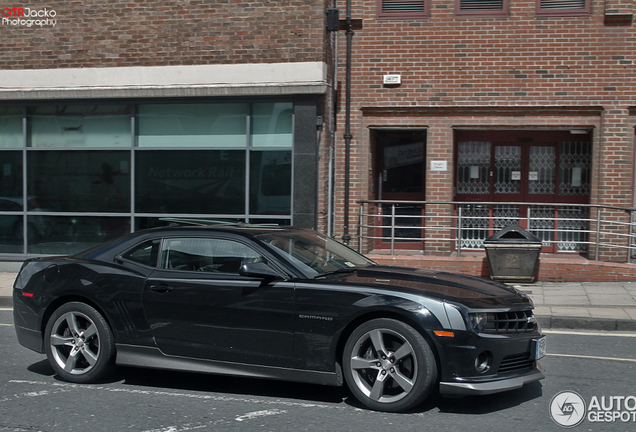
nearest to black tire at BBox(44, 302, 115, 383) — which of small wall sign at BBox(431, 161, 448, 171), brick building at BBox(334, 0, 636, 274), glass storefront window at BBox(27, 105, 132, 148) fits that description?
brick building at BBox(334, 0, 636, 274)

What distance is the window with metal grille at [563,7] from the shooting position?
39.7 ft

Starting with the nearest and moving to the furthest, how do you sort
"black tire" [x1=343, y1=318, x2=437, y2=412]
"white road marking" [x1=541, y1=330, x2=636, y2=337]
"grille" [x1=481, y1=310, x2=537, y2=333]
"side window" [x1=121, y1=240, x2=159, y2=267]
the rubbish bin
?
"black tire" [x1=343, y1=318, x2=437, y2=412], "grille" [x1=481, y1=310, x2=537, y2=333], "side window" [x1=121, y1=240, x2=159, y2=267], "white road marking" [x1=541, y1=330, x2=636, y2=337], the rubbish bin

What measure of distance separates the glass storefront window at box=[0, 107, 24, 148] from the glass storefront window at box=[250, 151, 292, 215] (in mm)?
4781

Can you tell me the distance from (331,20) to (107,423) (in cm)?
919

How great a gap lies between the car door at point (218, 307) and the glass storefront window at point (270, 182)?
6690mm

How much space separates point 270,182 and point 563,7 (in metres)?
6.16

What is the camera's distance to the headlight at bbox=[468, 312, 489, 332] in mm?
4836

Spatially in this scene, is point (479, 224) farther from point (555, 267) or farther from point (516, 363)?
point (516, 363)

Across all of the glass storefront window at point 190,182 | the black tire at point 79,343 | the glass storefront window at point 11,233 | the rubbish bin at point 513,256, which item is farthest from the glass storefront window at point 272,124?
the black tire at point 79,343

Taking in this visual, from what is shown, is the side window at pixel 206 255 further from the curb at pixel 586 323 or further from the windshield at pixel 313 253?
the curb at pixel 586 323

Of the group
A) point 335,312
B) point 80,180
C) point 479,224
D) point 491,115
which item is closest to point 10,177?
point 80,180

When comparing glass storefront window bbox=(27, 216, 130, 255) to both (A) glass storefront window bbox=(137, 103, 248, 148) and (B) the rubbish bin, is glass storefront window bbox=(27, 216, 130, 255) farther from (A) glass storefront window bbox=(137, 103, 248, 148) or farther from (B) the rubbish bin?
(B) the rubbish bin

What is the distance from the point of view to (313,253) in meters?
5.91

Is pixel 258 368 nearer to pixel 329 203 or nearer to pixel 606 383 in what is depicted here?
pixel 606 383
